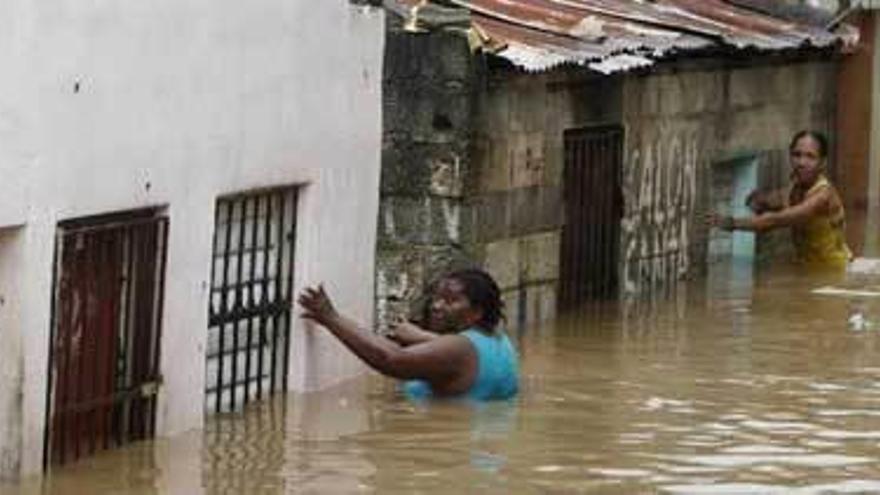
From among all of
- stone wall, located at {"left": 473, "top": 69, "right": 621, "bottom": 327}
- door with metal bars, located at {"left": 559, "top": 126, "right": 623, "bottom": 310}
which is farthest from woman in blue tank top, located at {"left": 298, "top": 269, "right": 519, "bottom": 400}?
door with metal bars, located at {"left": 559, "top": 126, "right": 623, "bottom": 310}

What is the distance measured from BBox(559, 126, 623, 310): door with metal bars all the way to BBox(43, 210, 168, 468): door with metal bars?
567 cm

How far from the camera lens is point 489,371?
13.5 meters

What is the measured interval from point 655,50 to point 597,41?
63 cm

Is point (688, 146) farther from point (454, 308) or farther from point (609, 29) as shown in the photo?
point (454, 308)

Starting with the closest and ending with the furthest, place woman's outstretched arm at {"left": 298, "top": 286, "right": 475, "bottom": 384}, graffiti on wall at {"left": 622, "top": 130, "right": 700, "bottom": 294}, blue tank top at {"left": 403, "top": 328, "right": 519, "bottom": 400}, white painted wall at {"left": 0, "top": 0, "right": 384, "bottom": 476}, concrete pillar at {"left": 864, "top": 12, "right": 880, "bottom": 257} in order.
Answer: white painted wall at {"left": 0, "top": 0, "right": 384, "bottom": 476}, woman's outstretched arm at {"left": 298, "top": 286, "right": 475, "bottom": 384}, blue tank top at {"left": 403, "top": 328, "right": 519, "bottom": 400}, graffiti on wall at {"left": 622, "top": 130, "right": 700, "bottom": 294}, concrete pillar at {"left": 864, "top": 12, "right": 880, "bottom": 257}

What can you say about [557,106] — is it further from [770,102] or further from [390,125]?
[770,102]

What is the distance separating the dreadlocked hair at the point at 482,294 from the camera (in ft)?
44.1

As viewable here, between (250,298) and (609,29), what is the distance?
5179 mm

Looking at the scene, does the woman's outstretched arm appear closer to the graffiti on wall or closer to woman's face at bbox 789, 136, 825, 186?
the graffiti on wall

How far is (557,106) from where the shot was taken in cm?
1688

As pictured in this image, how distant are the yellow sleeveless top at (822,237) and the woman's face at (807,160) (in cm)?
8

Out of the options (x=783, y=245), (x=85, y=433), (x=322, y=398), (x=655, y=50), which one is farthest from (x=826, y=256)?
(x=85, y=433)

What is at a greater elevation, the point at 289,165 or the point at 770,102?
the point at 770,102

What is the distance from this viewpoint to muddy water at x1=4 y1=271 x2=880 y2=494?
1146cm
